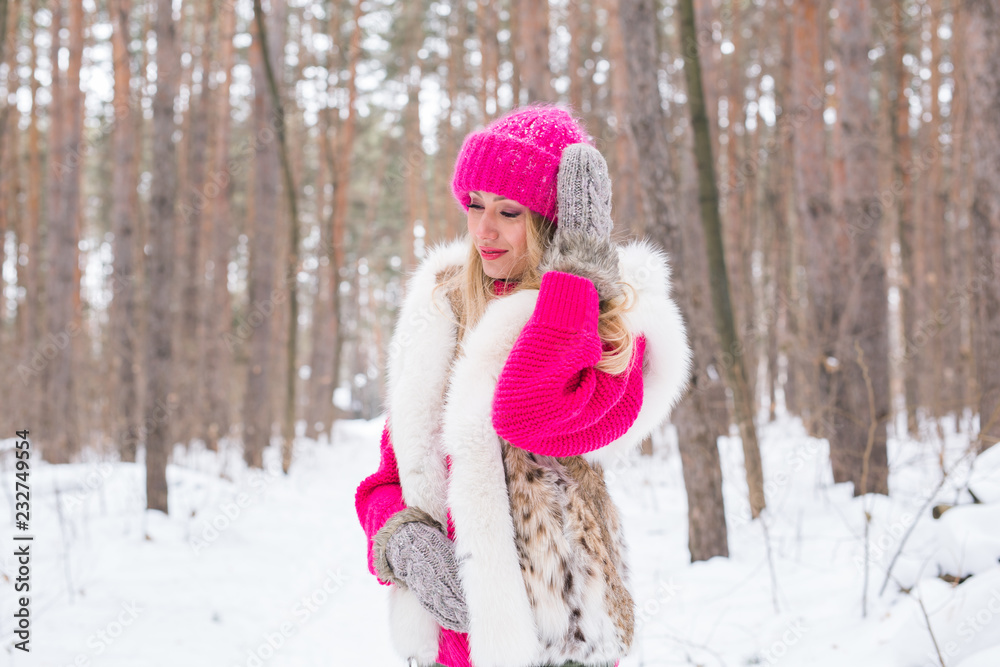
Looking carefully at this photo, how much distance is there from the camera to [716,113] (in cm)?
1117

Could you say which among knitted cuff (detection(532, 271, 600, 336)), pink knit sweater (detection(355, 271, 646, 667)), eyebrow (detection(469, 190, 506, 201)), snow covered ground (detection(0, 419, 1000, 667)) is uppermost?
eyebrow (detection(469, 190, 506, 201))

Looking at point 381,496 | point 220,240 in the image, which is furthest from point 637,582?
point 220,240

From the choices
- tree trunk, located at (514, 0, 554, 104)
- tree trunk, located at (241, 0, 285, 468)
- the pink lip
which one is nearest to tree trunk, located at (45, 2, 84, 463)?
tree trunk, located at (241, 0, 285, 468)

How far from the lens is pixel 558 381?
4.26 feet

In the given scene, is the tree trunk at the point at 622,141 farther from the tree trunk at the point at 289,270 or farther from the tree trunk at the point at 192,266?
the tree trunk at the point at 192,266

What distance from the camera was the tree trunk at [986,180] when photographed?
488 cm

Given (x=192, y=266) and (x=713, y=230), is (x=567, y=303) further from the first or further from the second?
(x=192, y=266)

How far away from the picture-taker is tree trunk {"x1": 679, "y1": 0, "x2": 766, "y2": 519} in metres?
4.30

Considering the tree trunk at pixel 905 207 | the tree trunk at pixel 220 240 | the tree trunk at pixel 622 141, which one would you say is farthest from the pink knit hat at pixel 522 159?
the tree trunk at pixel 220 240

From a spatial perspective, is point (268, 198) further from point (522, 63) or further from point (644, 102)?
point (644, 102)

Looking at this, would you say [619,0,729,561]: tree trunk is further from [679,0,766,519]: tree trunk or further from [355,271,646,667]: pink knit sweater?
[355,271,646,667]: pink knit sweater

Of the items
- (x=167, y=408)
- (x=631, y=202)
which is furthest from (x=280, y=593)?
(x=631, y=202)

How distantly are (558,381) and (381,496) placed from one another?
0.61 meters

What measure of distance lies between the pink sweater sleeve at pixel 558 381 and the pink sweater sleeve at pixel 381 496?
16.1 inches
